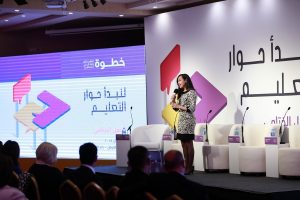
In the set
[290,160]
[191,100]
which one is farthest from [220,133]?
[290,160]

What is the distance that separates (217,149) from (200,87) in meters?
1.67

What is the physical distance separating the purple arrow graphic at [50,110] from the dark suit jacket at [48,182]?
26.2ft

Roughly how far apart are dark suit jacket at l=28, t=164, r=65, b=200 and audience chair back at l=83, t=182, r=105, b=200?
652 mm

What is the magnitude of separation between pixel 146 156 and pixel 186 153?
473 cm

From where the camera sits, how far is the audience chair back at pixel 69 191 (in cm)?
543

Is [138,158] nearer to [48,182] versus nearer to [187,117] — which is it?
[48,182]

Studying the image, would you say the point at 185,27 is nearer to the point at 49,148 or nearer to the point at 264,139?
the point at 264,139

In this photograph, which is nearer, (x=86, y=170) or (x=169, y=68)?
(x=86, y=170)

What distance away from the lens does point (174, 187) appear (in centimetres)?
499

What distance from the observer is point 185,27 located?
12.3 m

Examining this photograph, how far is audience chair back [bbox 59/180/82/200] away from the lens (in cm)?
543

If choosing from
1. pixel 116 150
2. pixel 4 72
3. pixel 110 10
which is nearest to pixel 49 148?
pixel 116 150

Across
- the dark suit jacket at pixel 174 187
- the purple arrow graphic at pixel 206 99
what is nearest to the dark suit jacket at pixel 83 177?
the dark suit jacket at pixel 174 187

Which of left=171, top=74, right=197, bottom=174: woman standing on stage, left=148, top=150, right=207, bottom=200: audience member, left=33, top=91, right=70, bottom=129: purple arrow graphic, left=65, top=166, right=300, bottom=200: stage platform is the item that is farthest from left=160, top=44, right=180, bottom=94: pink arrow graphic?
left=148, top=150, right=207, bottom=200: audience member
